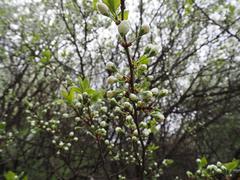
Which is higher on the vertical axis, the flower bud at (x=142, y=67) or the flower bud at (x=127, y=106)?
the flower bud at (x=142, y=67)

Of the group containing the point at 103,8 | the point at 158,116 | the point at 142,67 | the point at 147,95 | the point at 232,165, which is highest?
the point at 103,8

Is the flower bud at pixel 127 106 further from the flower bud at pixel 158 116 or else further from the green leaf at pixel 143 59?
the green leaf at pixel 143 59

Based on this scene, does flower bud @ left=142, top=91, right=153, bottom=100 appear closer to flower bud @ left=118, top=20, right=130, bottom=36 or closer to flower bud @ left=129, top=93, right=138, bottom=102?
flower bud @ left=129, top=93, right=138, bottom=102

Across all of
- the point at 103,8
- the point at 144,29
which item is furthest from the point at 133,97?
the point at 103,8

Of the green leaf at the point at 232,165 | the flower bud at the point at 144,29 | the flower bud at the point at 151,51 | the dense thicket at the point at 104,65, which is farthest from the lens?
the dense thicket at the point at 104,65

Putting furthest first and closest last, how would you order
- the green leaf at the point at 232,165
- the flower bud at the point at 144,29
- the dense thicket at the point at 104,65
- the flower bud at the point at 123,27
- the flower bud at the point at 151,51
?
the dense thicket at the point at 104,65
the green leaf at the point at 232,165
the flower bud at the point at 151,51
the flower bud at the point at 144,29
the flower bud at the point at 123,27

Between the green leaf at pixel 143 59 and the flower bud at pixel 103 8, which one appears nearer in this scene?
the flower bud at pixel 103 8

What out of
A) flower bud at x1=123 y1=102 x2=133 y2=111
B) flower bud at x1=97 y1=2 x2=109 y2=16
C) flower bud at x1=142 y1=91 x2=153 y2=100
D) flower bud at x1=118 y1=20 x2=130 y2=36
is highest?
flower bud at x1=97 y1=2 x2=109 y2=16

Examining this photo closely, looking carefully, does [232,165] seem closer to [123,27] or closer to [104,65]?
[123,27]

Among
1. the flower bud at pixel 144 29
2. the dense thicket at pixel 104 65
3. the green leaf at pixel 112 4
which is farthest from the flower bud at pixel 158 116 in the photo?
the dense thicket at pixel 104 65

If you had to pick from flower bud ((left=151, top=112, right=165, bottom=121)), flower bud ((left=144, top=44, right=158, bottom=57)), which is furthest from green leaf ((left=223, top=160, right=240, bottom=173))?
flower bud ((left=144, top=44, right=158, bottom=57))

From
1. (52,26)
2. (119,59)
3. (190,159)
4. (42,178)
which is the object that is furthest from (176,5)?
(42,178)
